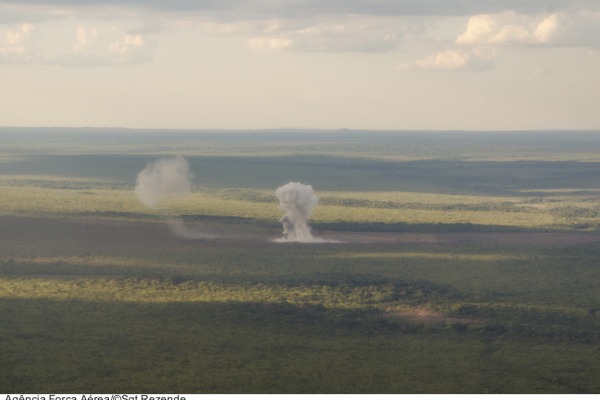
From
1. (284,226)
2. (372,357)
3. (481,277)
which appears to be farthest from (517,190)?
(372,357)

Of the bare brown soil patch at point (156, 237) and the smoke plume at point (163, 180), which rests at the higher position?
the smoke plume at point (163, 180)

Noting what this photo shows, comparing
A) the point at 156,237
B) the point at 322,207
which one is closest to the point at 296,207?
the point at 156,237

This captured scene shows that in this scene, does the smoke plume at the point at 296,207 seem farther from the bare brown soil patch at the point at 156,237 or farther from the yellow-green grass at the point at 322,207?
the yellow-green grass at the point at 322,207

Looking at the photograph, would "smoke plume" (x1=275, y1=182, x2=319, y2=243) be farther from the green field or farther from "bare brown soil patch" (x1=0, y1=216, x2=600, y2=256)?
the green field

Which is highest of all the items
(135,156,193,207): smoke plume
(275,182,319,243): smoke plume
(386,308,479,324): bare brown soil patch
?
(135,156,193,207): smoke plume

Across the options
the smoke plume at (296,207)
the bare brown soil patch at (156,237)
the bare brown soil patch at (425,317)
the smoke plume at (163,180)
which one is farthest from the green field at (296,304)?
the smoke plume at (163,180)

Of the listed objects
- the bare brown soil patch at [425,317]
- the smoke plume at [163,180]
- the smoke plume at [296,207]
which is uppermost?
the smoke plume at [163,180]

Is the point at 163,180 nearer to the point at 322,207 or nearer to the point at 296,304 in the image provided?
the point at 322,207

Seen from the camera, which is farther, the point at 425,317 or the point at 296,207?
the point at 296,207

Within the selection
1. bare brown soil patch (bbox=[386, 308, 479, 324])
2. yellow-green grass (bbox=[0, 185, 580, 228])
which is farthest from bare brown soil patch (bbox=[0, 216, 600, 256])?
bare brown soil patch (bbox=[386, 308, 479, 324])
